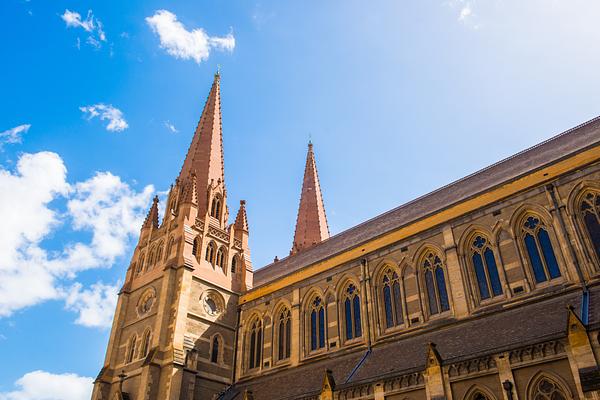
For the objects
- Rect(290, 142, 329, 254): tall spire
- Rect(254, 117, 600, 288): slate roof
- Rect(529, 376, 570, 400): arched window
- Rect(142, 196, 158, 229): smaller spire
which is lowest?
Rect(529, 376, 570, 400): arched window

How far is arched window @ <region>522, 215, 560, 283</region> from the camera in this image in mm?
18266

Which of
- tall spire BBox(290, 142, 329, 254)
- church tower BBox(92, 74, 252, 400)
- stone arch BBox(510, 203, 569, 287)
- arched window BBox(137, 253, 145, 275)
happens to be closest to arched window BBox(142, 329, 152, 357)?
church tower BBox(92, 74, 252, 400)

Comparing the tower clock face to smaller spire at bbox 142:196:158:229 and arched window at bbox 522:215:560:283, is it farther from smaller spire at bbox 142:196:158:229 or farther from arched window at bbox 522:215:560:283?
arched window at bbox 522:215:560:283

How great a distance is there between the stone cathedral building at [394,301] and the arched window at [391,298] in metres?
0.05

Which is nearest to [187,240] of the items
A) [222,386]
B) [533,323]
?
→ [222,386]

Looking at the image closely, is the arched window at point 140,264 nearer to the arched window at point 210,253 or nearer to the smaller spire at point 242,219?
the arched window at point 210,253

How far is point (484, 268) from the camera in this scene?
20.0 m

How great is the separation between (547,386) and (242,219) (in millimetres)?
23743

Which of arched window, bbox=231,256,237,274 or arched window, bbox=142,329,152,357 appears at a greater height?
arched window, bbox=231,256,237,274

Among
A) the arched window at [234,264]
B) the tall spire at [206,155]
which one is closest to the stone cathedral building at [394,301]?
the arched window at [234,264]

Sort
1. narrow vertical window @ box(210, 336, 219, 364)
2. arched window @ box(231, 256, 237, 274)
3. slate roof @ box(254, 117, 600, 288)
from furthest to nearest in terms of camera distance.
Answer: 1. arched window @ box(231, 256, 237, 274)
2. narrow vertical window @ box(210, 336, 219, 364)
3. slate roof @ box(254, 117, 600, 288)

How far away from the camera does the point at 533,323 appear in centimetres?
1642

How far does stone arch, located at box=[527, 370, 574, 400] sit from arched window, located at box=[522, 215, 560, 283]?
4.70 meters

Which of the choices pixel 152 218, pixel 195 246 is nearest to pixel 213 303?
pixel 195 246
